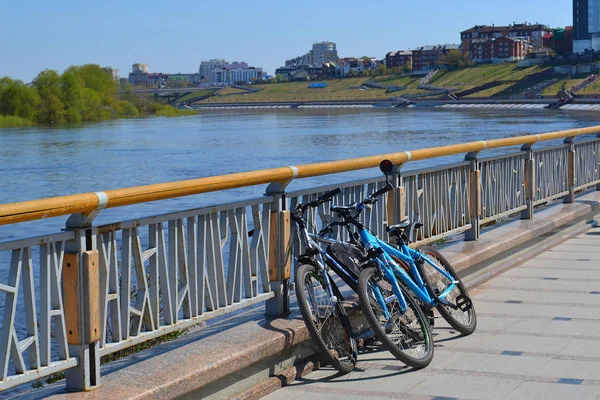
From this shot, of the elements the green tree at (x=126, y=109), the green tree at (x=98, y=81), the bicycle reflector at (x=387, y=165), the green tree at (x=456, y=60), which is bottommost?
Result: the green tree at (x=126, y=109)

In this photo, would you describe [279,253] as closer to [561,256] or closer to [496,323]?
[496,323]

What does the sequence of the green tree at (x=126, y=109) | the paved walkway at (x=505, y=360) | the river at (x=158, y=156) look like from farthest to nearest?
the green tree at (x=126, y=109) → the river at (x=158, y=156) → the paved walkway at (x=505, y=360)

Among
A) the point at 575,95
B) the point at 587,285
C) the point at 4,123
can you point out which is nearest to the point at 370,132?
the point at 4,123

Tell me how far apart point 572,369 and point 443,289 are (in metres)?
1.16

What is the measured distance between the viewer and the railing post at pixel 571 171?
11.9 metres

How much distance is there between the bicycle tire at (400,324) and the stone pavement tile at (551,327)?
107cm

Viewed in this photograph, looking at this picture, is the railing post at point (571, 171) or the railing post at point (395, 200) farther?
the railing post at point (571, 171)

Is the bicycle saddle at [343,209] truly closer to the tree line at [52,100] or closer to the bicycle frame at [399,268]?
the bicycle frame at [399,268]

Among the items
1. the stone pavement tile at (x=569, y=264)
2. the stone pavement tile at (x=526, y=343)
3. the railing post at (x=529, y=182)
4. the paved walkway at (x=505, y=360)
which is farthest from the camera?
the railing post at (x=529, y=182)

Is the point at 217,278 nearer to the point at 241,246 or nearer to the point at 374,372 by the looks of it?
the point at 241,246

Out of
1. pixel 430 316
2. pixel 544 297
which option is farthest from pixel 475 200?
pixel 430 316

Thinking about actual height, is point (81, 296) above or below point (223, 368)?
above

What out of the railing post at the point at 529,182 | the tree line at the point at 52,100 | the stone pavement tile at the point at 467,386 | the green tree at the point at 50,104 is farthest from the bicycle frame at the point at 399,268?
the green tree at the point at 50,104

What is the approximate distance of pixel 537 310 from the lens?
7.02 m
